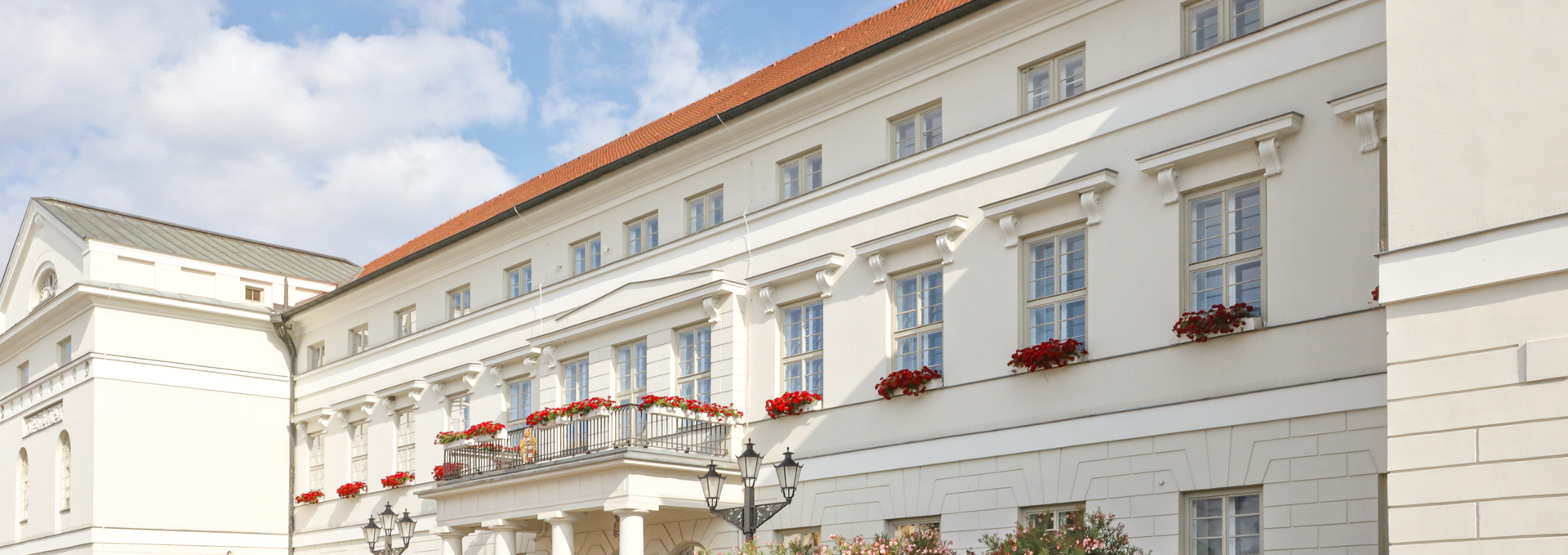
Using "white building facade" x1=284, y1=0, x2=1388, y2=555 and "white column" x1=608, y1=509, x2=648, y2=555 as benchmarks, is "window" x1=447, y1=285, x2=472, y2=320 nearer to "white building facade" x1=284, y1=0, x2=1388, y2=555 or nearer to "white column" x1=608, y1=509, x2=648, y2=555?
"white building facade" x1=284, y1=0, x2=1388, y2=555

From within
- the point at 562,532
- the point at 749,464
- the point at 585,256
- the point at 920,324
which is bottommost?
the point at 562,532

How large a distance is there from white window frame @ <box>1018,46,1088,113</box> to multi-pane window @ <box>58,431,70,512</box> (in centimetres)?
2524

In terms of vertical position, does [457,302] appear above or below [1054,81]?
below

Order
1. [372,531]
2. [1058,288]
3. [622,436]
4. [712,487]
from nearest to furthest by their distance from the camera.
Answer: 1. [712,487]
2. [1058,288]
3. [622,436]
4. [372,531]

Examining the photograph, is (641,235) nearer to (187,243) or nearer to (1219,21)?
(1219,21)

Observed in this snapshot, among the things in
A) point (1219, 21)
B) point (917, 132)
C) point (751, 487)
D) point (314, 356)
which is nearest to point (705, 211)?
point (917, 132)

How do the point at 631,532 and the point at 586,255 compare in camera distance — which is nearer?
the point at 631,532

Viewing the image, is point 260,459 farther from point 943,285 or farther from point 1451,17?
point 1451,17

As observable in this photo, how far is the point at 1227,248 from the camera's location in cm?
1590

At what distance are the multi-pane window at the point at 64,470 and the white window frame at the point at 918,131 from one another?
75.1 feet

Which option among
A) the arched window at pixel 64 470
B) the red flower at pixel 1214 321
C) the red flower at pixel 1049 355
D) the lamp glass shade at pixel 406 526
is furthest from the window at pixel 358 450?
the red flower at pixel 1214 321

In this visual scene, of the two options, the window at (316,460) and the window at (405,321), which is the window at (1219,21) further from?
the window at (316,460)

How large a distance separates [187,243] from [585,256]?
15352 millimetres

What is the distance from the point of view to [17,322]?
36.7 meters
